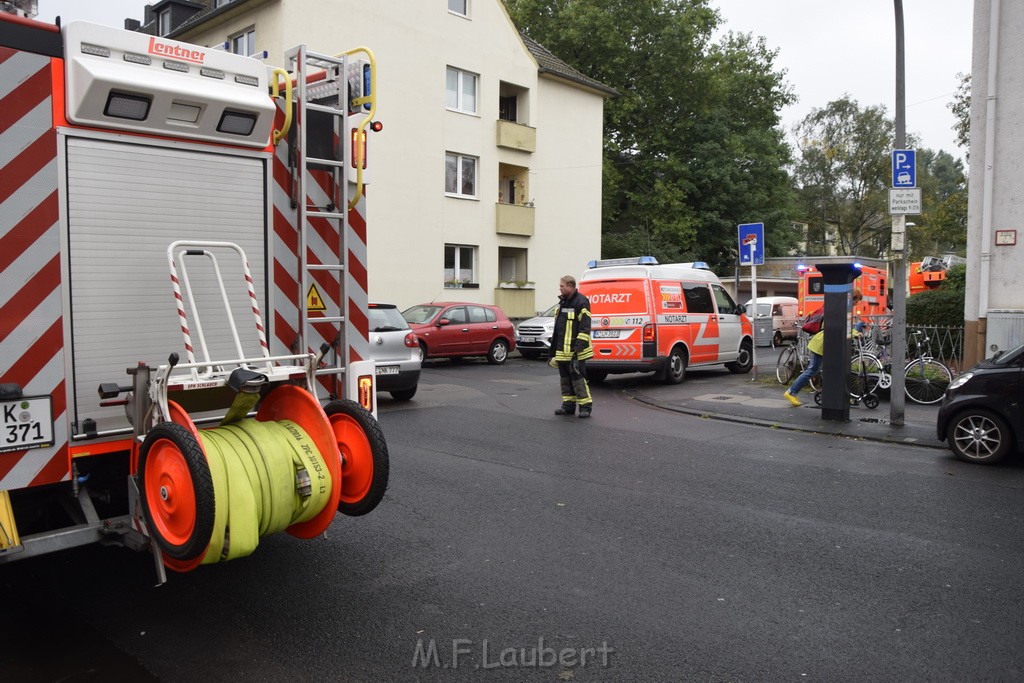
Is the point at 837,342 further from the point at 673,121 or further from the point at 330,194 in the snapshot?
the point at 673,121

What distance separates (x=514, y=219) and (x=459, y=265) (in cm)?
283

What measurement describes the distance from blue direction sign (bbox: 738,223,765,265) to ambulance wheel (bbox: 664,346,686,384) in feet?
7.27

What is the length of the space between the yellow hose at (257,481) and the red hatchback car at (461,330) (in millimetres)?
14997

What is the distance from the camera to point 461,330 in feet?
66.9

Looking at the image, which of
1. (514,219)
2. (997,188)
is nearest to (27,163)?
(997,188)

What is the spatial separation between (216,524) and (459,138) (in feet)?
81.8

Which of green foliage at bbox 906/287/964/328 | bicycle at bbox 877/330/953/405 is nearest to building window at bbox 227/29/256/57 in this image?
green foliage at bbox 906/287/964/328

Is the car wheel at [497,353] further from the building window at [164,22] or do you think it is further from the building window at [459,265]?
the building window at [164,22]

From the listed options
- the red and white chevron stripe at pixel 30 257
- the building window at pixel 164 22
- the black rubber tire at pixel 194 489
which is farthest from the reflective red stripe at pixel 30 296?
the building window at pixel 164 22

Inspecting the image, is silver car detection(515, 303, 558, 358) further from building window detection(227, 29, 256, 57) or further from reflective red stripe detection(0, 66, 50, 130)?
reflective red stripe detection(0, 66, 50, 130)

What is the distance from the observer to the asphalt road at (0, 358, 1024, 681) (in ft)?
12.7

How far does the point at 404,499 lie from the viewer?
6.73 meters

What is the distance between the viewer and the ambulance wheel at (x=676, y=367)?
51.9 feet

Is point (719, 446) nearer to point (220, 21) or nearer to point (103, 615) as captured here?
point (103, 615)
